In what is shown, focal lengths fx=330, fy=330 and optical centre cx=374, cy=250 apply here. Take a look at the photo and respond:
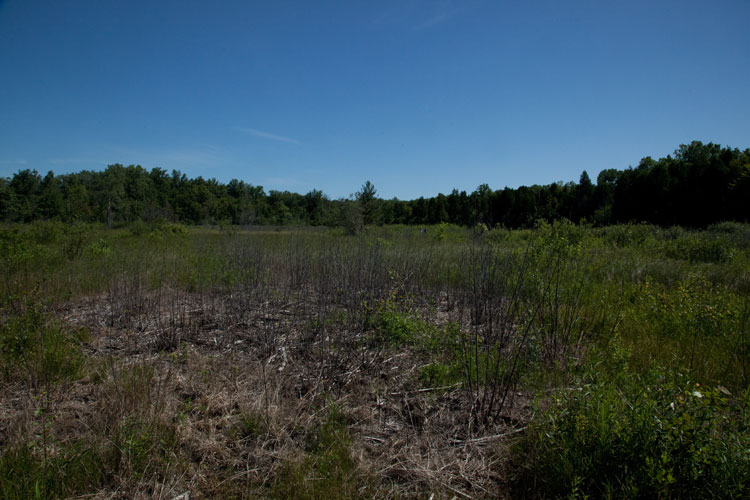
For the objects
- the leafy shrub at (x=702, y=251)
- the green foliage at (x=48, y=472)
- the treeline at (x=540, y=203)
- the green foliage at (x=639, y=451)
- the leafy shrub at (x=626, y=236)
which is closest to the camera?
the green foliage at (x=639, y=451)

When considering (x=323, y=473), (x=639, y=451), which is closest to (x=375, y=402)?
(x=323, y=473)

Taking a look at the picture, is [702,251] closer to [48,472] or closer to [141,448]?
[141,448]

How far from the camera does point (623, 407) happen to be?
Answer: 225 cm

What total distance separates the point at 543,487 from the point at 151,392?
2.83 metres

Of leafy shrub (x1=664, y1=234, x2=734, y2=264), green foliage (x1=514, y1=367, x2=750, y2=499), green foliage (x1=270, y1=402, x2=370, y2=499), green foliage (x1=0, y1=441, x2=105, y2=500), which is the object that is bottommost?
green foliage (x1=270, y1=402, x2=370, y2=499)

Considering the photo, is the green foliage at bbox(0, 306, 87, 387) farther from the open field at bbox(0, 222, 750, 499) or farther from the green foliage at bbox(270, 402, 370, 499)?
the green foliage at bbox(270, 402, 370, 499)

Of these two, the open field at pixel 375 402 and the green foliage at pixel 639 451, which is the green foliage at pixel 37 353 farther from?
the green foliage at pixel 639 451

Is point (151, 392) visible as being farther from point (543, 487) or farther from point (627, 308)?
point (627, 308)

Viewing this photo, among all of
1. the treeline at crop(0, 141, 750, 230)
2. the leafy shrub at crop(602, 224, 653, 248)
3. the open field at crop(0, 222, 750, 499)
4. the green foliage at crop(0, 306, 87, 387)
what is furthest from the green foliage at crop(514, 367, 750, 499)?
the leafy shrub at crop(602, 224, 653, 248)

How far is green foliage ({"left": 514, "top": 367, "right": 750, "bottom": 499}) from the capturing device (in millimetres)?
1586

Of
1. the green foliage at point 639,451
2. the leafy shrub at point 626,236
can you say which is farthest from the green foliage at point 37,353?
the leafy shrub at point 626,236

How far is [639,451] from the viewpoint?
5.76 feet

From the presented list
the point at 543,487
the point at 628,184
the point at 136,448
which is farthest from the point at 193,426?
the point at 628,184

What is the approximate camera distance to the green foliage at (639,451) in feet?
5.20
